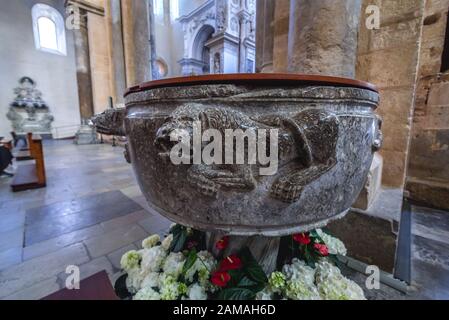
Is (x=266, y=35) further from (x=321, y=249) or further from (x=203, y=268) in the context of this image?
(x=203, y=268)

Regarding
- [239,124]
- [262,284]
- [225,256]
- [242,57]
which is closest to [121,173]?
[225,256]

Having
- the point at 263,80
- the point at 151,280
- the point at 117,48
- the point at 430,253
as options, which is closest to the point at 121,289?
the point at 151,280

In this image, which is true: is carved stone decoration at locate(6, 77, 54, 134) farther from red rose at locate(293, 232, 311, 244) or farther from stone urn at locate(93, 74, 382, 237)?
red rose at locate(293, 232, 311, 244)

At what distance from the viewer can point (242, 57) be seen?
1123cm

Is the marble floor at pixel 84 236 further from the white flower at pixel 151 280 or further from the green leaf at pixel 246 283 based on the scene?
the green leaf at pixel 246 283

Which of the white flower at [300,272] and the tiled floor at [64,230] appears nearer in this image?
the white flower at [300,272]

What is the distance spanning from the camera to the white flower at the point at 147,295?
3.12ft

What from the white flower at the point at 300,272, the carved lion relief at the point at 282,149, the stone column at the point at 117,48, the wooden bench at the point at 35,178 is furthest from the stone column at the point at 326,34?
the stone column at the point at 117,48

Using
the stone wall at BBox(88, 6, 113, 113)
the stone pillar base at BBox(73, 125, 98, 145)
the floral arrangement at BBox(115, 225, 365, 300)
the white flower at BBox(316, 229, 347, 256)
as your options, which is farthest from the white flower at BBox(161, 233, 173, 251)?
the stone pillar base at BBox(73, 125, 98, 145)

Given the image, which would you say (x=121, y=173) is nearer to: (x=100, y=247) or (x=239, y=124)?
(x=100, y=247)

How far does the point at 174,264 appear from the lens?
1.10 metres

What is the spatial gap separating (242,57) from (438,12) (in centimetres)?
1016

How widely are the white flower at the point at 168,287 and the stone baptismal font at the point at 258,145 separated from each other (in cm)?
48

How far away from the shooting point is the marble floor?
1146mm
